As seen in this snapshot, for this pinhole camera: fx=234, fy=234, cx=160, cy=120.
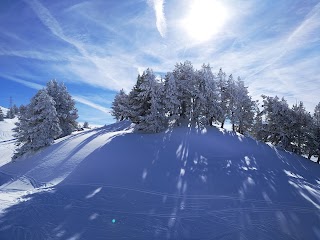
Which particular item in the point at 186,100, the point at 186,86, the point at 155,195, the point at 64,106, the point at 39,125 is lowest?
the point at 155,195

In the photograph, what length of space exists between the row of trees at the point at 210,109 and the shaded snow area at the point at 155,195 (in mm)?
7333

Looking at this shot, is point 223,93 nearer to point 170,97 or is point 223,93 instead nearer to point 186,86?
point 186,86

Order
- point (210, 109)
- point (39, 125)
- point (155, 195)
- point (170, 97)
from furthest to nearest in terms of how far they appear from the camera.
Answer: point (210, 109)
point (170, 97)
point (39, 125)
point (155, 195)

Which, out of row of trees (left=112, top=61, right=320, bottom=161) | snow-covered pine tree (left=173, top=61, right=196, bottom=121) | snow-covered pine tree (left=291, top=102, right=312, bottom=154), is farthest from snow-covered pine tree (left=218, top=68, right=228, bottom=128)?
snow-covered pine tree (left=291, top=102, right=312, bottom=154)

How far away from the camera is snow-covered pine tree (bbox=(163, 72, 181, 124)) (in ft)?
109

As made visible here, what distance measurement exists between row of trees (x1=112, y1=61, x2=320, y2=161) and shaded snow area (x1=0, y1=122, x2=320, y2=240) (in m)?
7.33

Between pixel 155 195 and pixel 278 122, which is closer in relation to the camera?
pixel 155 195

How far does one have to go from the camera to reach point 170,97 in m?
33.1

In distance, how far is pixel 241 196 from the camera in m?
15.3

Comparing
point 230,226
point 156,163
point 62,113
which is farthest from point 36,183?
point 62,113

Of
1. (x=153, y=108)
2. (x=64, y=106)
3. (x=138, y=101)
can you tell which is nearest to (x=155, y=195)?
(x=153, y=108)

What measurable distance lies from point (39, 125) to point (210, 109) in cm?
2493

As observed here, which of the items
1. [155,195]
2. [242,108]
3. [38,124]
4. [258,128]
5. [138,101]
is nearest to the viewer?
[155,195]

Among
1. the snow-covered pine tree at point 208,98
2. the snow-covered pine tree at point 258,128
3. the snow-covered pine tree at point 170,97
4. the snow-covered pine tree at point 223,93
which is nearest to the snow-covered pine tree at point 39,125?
the snow-covered pine tree at point 170,97
